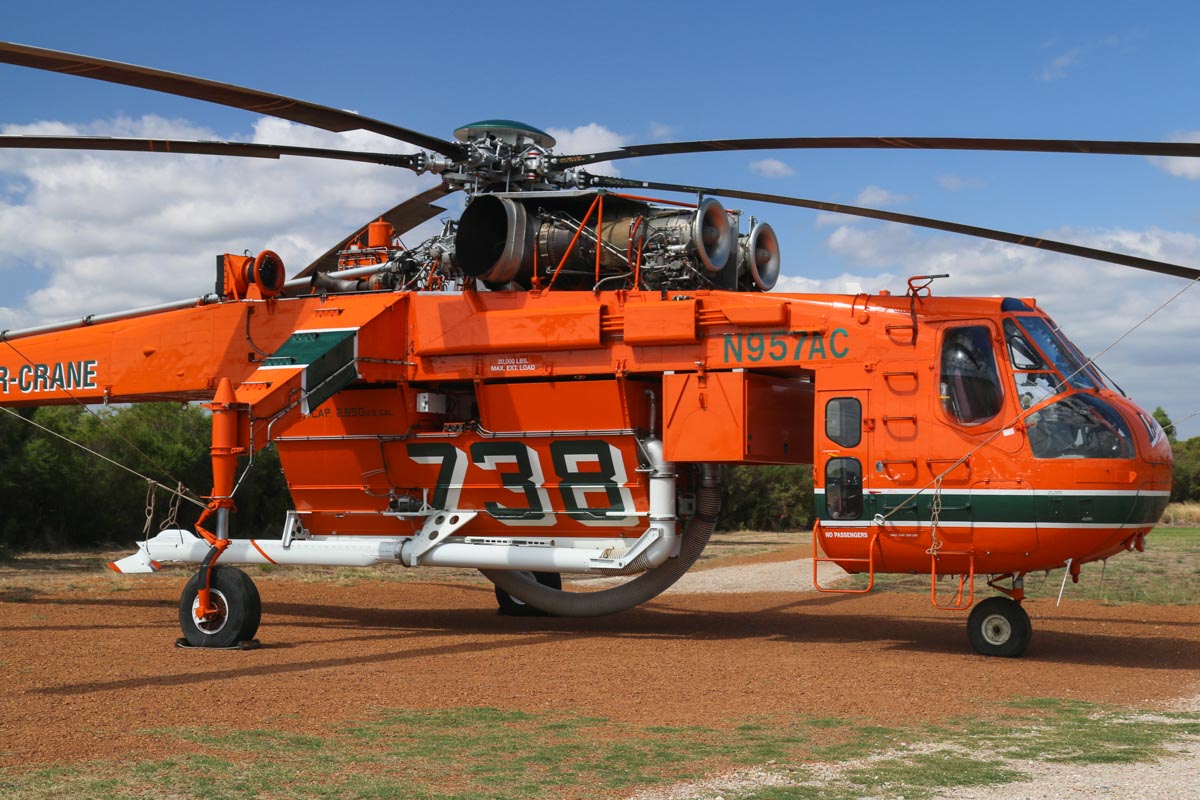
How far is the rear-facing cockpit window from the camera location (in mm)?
11336

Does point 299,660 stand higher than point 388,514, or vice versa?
point 388,514

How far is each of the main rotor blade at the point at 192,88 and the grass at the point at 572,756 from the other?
208 inches

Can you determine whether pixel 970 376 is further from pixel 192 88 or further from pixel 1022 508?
pixel 192 88

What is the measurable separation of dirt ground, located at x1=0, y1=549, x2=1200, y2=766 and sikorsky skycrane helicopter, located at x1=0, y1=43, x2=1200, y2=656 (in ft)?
2.83

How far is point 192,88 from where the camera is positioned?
1028 centimetres

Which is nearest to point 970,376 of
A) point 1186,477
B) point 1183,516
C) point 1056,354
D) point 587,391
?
point 1056,354

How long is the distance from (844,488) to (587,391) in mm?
3015

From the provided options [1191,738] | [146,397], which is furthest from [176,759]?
[146,397]

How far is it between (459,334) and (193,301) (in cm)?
387

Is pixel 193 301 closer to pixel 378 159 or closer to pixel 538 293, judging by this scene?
pixel 378 159

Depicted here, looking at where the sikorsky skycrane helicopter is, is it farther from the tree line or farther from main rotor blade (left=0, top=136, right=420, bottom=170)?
the tree line

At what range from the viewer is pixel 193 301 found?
1536 cm

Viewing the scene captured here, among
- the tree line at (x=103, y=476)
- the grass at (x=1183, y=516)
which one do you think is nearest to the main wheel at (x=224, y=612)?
the tree line at (x=103, y=476)

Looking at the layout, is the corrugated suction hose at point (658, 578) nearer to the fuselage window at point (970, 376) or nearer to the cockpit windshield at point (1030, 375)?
the fuselage window at point (970, 376)
